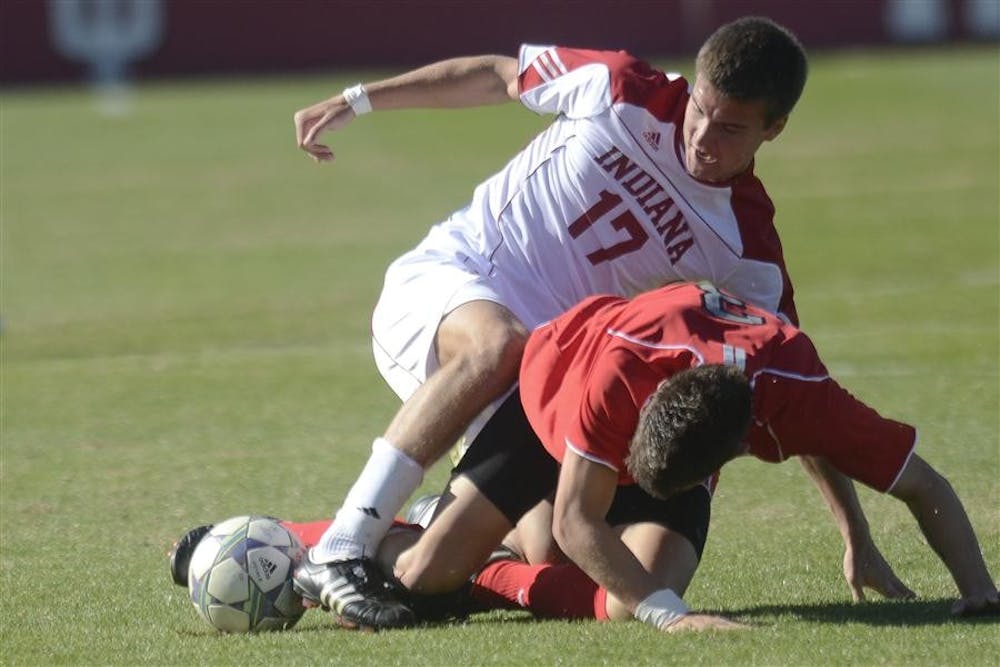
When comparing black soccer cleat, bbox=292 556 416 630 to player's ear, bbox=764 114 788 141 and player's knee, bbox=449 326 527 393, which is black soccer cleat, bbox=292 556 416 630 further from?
player's ear, bbox=764 114 788 141

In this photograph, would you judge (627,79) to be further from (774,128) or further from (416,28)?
(416,28)

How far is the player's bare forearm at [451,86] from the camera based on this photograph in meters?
6.68

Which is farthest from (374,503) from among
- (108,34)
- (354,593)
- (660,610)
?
(108,34)

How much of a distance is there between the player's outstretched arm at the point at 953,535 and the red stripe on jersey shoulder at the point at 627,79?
65.6 inches

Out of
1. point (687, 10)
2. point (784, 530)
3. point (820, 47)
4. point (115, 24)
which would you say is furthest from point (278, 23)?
point (784, 530)

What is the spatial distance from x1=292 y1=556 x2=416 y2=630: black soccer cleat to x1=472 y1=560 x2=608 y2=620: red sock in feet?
1.17

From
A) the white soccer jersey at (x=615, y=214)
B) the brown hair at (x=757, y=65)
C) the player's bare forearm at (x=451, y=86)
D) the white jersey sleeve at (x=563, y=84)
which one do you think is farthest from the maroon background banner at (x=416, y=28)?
the brown hair at (x=757, y=65)

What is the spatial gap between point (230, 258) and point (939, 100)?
15.1m

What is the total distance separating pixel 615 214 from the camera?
6375mm

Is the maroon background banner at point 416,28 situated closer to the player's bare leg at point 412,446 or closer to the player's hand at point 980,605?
the player's bare leg at point 412,446

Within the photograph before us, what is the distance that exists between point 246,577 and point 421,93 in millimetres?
2035

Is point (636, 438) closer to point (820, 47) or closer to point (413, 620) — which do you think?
point (413, 620)

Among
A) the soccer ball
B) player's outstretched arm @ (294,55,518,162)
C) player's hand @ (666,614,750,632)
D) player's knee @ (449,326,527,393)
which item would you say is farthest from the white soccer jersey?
player's hand @ (666,614,750,632)

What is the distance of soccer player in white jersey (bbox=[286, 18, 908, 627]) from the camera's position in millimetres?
5793
